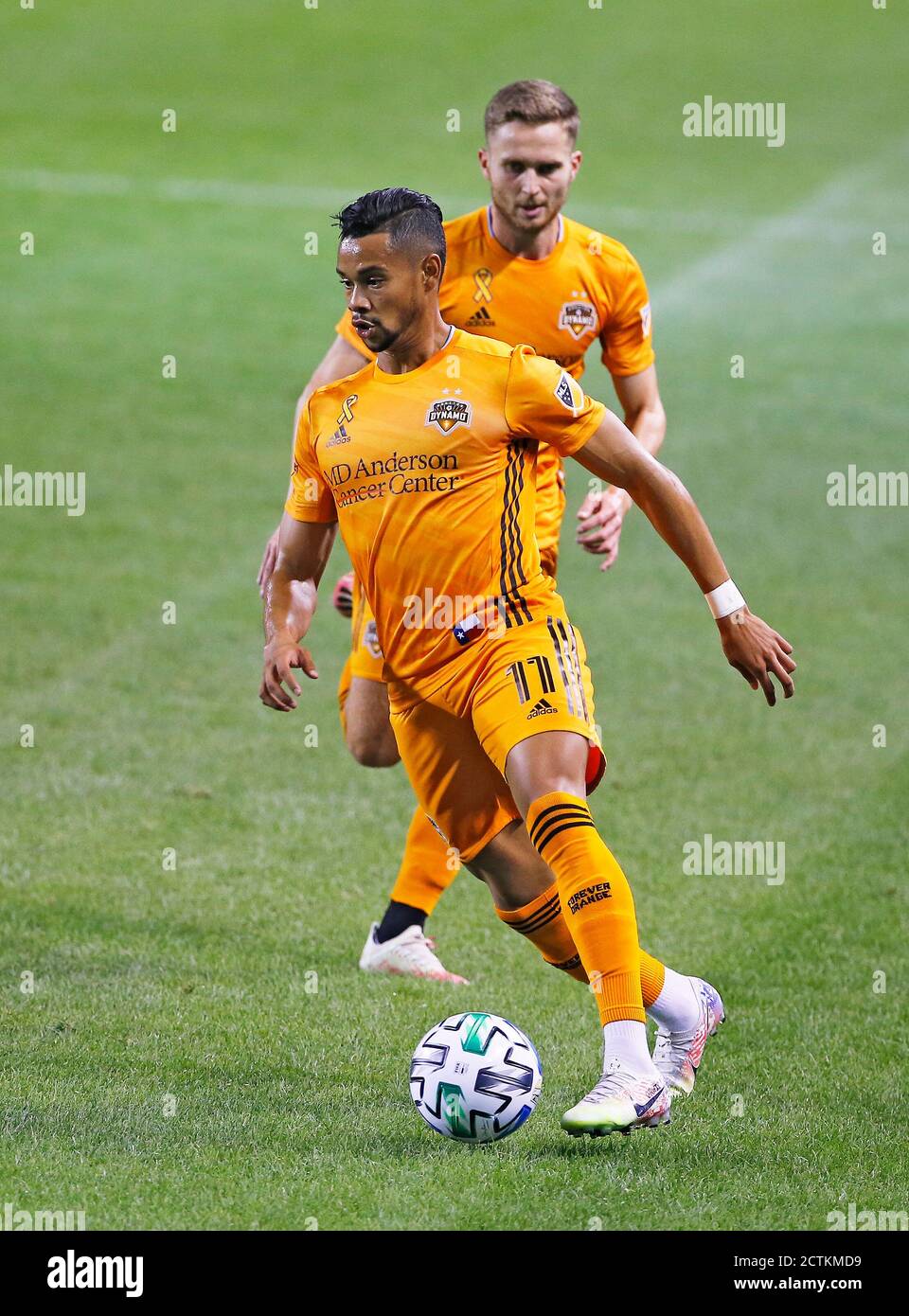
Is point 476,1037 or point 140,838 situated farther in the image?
point 140,838

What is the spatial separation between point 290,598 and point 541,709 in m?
1.15

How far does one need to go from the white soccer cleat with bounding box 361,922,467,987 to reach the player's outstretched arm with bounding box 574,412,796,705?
2269 mm

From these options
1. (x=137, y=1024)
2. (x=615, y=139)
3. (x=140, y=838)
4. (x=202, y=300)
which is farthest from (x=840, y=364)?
(x=137, y=1024)

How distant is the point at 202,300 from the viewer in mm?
24188

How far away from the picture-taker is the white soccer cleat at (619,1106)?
16.5ft

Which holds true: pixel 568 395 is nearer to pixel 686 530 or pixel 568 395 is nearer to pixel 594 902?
pixel 686 530

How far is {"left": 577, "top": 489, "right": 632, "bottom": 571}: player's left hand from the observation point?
662 centimetres

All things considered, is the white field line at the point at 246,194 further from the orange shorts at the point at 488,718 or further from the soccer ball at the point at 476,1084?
the soccer ball at the point at 476,1084

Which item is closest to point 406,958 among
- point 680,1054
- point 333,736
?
point 680,1054

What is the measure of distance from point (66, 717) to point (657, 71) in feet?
104

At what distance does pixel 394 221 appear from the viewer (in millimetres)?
5664

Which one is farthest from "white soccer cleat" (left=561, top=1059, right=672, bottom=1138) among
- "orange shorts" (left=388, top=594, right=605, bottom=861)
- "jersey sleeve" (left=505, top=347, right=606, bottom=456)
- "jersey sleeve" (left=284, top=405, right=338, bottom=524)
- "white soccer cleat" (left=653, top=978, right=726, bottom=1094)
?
"jersey sleeve" (left=284, top=405, right=338, bottom=524)

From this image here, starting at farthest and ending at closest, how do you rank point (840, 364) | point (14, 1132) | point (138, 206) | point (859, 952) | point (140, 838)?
1. point (138, 206)
2. point (840, 364)
3. point (140, 838)
4. point (859, 952)
5. point (14, 1132)

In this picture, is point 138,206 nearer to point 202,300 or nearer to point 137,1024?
point 202,300
